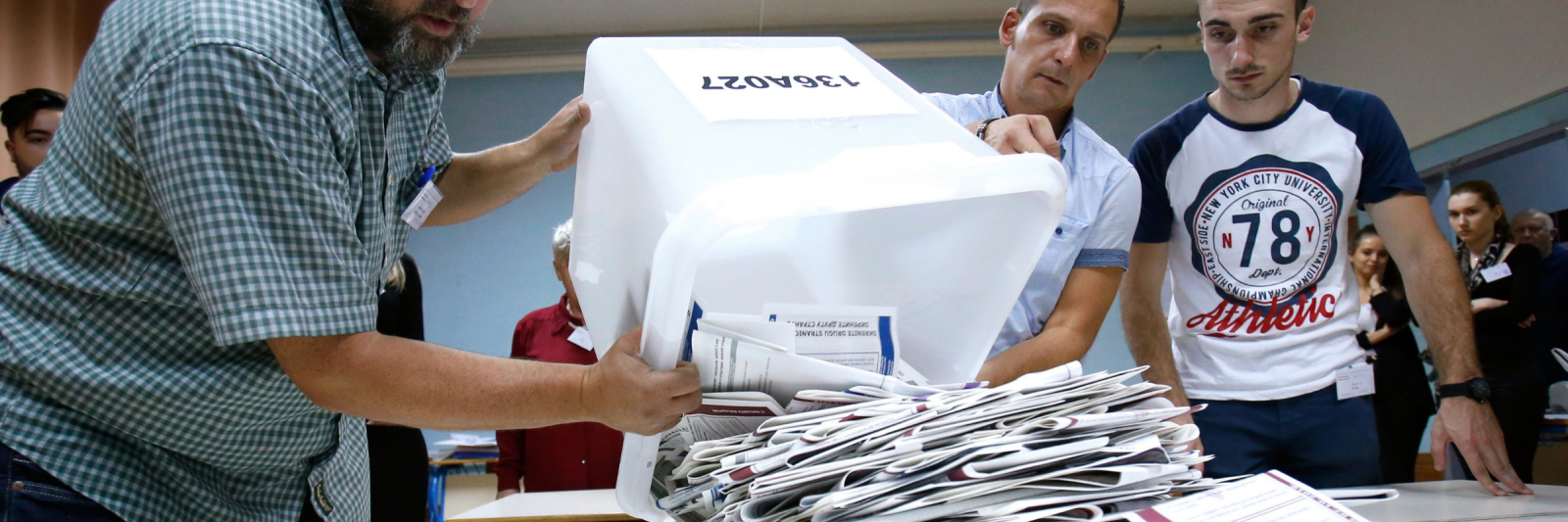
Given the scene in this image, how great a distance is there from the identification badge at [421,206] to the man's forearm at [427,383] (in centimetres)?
36

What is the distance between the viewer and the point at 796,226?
0.74 meters

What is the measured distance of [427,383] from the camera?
2.29 feet

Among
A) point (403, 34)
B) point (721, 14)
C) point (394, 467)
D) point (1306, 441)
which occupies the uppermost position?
point (721, 14)

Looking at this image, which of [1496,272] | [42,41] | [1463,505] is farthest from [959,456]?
[42,41]

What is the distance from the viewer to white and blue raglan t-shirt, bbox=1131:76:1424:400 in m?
1.63

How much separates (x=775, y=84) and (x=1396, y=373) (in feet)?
10.6

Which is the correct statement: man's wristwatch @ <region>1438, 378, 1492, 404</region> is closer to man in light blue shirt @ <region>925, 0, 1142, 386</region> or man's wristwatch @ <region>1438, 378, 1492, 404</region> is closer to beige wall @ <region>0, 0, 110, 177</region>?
man in light blue shirt @ <region>925, 0, 1142, 386</region>

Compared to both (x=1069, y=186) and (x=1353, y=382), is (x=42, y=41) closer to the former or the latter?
(x=1069, y=186)

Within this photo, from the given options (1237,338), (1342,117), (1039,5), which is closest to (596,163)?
(1039,5)

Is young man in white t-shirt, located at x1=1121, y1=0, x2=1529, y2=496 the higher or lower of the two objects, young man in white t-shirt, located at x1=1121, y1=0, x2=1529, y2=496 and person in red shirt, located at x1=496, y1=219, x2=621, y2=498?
the higher

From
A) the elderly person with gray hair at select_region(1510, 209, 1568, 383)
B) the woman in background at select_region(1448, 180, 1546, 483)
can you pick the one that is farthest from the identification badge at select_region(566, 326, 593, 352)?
the elderly person with gray hair at select_region(1510, 209, 1568, 383)

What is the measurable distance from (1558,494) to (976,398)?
120 centimetres

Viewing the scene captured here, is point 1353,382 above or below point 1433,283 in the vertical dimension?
below

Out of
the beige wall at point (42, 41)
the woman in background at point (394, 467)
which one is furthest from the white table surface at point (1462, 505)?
the beige wall at point (42, 41)
